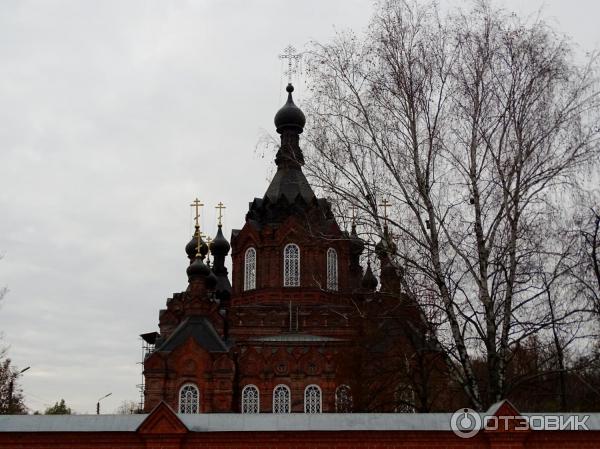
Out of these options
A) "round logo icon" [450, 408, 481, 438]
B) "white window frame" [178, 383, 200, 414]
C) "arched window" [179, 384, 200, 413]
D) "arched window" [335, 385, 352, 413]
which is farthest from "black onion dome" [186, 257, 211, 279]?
"round logo icon" [450, 408, 481, 438]

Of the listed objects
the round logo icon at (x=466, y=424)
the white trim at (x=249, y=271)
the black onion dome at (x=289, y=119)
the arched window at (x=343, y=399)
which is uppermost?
the black onion dome at (x=289, y=119)

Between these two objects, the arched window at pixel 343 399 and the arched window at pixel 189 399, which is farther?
the arched window at pixel 189 399

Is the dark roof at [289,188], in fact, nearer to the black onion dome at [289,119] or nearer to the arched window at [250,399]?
the black onion dome at [289,119]

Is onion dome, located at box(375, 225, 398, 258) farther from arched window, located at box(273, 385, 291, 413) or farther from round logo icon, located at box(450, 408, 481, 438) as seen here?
arched window, located at box(273, 385, 291, 413)

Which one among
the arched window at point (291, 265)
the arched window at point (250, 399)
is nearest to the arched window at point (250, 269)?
the arched window at point (291, 265)

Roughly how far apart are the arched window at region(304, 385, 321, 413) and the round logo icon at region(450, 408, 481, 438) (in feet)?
70.1

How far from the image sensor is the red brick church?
3114cm

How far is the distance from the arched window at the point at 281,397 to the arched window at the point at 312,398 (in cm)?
80

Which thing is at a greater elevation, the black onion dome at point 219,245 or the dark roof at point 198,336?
the black onion dome at point 219,245

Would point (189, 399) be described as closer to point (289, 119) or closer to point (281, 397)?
point (281, 397)

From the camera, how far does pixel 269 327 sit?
33.5m

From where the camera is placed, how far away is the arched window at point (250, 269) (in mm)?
35094

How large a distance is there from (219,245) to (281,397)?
16590mm

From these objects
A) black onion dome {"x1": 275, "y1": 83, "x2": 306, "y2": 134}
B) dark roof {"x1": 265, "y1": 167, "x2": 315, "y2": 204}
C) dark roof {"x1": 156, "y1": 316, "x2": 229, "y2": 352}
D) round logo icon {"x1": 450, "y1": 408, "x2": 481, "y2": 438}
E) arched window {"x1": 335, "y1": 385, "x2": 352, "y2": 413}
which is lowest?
round logo icon {"x1": 450, "y1": 408, "x2": 481, "y2": 438}
